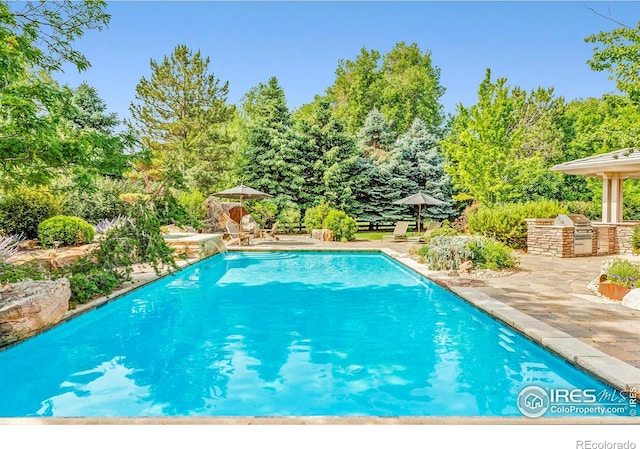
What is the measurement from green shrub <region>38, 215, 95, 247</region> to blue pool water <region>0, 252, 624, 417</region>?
222 inches

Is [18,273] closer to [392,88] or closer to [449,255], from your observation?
[449,255]

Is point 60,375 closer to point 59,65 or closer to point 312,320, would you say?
point 312,320

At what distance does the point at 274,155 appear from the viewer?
75.0ft

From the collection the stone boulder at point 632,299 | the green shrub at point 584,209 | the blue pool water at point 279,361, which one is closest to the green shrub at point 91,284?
the blue pool water at point 279,361

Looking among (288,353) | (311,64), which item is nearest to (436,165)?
(311,64)

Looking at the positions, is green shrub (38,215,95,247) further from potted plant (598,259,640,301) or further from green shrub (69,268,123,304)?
potted plant (598,259,640,301)

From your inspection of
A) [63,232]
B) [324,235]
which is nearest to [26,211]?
[63,232]

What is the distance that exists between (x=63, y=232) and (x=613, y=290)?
12.9 meters

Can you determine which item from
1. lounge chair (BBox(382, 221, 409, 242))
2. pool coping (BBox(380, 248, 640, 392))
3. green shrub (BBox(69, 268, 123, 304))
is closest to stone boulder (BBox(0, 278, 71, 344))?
green shrub (BBox(69, 268, 123, 304))

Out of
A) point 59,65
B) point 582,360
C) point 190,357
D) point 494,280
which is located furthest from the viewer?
point 494,280

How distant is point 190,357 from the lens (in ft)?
16.6

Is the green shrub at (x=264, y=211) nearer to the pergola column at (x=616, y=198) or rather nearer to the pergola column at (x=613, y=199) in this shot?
the pergola column at (x=613, y=199)

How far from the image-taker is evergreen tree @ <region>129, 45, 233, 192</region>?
26.9 meters

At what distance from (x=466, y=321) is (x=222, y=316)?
3.71m
